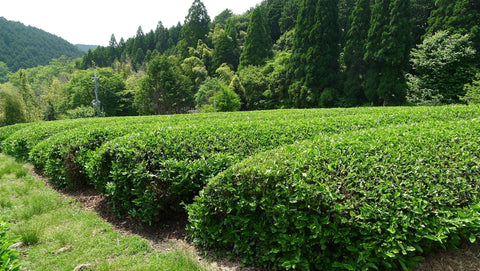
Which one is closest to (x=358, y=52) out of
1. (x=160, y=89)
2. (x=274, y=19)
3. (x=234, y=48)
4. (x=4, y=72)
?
(x=160, y=89)

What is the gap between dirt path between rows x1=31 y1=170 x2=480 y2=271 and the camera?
91.4 inches

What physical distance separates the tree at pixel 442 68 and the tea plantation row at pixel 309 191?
18864 millimetres

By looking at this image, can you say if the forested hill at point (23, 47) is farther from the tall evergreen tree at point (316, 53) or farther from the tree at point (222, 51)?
the tall evergreen tree at point (316, 53)

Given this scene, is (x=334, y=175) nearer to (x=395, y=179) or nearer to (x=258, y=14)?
(x=395, y=179)

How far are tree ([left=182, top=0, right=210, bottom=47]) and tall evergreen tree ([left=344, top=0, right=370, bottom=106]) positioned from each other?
3391 cm

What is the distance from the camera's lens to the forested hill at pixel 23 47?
81.6 m

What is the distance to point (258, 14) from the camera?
111ft

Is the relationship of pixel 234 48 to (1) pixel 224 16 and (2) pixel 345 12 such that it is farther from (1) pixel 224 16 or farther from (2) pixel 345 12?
(1) pixel 224 16

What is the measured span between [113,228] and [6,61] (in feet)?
356

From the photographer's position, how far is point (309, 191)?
2242mm

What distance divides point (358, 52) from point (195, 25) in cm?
3731

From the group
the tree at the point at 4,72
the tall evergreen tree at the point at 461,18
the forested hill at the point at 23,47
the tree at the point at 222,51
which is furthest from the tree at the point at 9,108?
the forested hill at the point at 23,47

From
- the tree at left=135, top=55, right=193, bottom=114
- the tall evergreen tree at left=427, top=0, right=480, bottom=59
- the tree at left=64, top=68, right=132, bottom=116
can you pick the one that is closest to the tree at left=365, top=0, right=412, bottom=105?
the tall evergreen tree at left=427, top=0, right=480, bottom=59

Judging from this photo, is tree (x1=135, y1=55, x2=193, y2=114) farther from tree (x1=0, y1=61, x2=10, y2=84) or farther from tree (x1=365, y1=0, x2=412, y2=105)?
tree (x1=0, y1=61, x2=10, y2=84)
